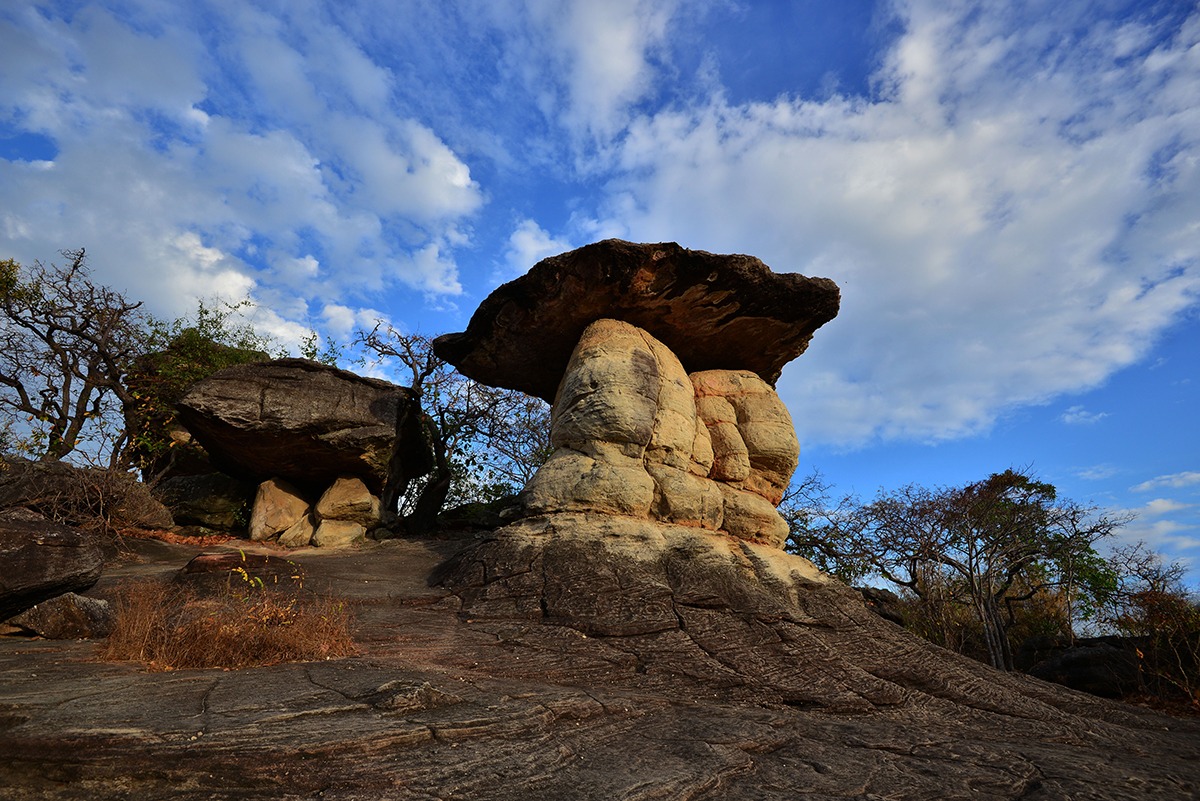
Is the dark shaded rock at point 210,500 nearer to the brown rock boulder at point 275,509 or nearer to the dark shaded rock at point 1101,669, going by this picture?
the brown rock boulder at point 275,509

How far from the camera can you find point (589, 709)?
4090 millimetres

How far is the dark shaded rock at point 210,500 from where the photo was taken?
13.6 meters

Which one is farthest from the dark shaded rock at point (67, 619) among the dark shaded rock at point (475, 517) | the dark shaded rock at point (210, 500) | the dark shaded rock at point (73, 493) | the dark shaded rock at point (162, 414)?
Answer: the dark shaded rock at point (162, 414)

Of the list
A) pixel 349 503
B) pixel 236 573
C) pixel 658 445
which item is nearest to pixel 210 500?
pixel 349 503

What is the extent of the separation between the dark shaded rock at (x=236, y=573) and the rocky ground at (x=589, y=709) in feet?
1.45

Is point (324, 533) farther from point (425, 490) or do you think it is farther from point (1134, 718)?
point (1134, 718)

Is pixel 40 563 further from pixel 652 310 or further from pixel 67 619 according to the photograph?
pixel 652 310

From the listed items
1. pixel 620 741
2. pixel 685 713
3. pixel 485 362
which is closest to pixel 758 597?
pixel 685 713

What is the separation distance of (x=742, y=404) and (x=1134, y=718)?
551 cm

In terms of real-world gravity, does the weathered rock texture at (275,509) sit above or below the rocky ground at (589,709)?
above

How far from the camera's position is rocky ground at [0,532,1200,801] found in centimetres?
282

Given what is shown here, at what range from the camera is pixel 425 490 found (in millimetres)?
15961

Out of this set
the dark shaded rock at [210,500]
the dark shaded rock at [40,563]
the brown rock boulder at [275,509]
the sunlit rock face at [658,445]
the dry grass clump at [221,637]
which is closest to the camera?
the dry grass clump at [221,637]

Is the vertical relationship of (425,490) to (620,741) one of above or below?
above
